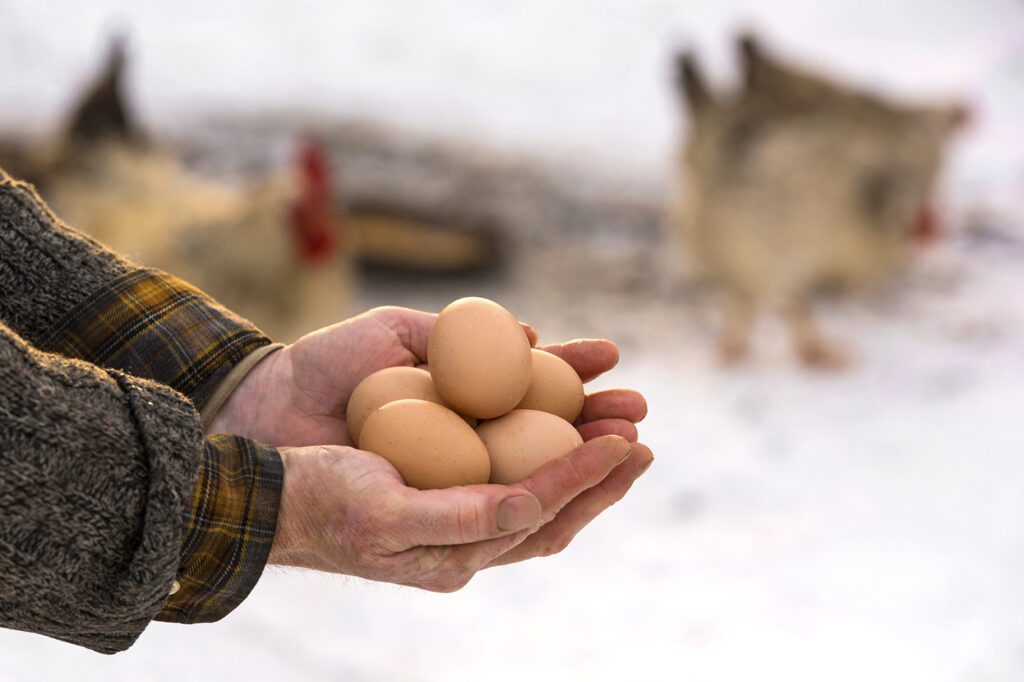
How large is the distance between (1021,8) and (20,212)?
6435 millimetres

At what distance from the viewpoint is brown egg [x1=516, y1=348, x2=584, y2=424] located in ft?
4.93

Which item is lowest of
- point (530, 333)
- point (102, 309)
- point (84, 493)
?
point (84, 493)

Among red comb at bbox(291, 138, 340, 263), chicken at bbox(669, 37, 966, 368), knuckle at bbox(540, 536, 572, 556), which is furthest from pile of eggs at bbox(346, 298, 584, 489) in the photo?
chicken at bbox(669, 37, 966, 368)

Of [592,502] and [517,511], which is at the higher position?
[592,502]

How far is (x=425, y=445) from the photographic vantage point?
1308 millimetres

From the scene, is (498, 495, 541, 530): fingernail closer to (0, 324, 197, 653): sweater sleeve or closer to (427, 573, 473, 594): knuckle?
(427, 573, 473, 594): knuckle

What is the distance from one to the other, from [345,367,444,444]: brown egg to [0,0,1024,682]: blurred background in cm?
77

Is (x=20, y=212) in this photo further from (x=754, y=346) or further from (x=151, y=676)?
(x=754, y=346)

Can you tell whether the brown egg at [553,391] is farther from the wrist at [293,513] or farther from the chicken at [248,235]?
the chicken at [248,235]

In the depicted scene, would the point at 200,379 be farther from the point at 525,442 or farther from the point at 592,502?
the point at 592,502

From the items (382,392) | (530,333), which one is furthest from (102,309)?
(530,333)

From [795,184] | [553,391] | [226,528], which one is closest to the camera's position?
[226,528]

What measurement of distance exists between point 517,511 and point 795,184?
9.18 feet

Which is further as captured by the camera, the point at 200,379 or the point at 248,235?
the point at 248,235
